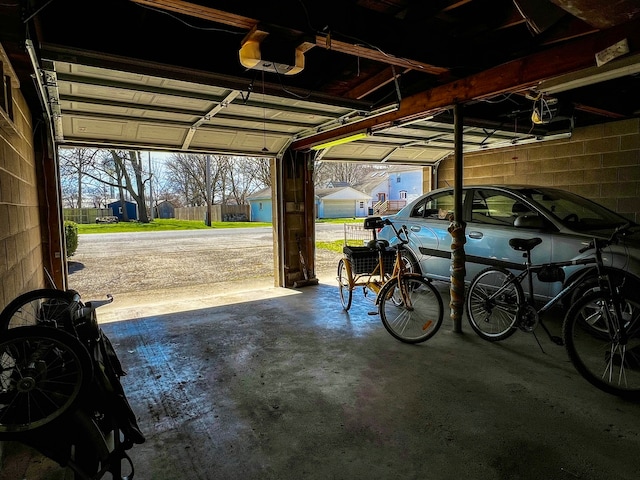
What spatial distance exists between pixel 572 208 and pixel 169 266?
7.93m

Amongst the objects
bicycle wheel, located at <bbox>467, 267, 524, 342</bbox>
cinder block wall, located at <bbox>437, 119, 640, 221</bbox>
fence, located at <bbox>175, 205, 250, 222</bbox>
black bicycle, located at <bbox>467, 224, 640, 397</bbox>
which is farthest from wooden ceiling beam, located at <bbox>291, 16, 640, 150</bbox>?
fence, located at <bbox>175, 205, 250, 222</bbox>

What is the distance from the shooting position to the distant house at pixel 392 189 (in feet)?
98.7

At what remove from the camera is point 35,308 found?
2.66 m

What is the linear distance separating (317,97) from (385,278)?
202 cm

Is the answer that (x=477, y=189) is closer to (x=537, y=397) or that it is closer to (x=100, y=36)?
(x=537, y=397)

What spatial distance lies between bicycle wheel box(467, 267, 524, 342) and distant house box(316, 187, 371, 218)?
27416 millimetres

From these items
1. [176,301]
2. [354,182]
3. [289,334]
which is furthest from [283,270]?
[354,182]

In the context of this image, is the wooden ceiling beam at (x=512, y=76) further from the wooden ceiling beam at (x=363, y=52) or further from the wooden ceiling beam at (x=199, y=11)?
the wooden ceiling beam at (x=199, y=11)

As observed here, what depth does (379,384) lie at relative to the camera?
9.19 ft

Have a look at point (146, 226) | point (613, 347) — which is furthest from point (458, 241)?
point (146, 226)

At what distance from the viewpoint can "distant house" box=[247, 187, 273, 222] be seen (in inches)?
1198

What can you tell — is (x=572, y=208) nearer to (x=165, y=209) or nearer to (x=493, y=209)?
(x=493, y=209)

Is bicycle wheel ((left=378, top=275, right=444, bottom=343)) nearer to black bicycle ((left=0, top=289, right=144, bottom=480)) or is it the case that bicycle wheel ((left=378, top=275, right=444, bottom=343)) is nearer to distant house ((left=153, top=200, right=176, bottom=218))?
black bicycle ((left=0, top=289, right=144, bottom=480))

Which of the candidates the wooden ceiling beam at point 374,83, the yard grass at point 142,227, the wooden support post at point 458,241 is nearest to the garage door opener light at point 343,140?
the wooden ceiling beam at point 374,83
